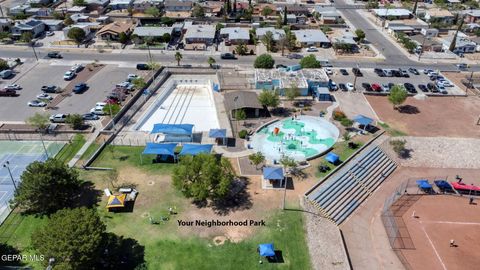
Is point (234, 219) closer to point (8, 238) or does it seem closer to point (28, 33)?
point (8, 238)

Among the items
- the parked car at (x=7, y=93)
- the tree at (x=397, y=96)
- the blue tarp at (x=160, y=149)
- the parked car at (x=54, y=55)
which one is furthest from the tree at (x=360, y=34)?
the parked car at (x=7, y=93)

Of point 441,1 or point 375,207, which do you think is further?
point 441,1

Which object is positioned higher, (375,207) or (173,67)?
(173,67)

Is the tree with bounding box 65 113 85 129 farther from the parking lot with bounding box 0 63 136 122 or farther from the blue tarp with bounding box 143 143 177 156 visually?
the blue tarp with bounding box 143 143 177 156

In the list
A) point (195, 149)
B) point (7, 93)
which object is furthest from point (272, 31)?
point (7, 93)

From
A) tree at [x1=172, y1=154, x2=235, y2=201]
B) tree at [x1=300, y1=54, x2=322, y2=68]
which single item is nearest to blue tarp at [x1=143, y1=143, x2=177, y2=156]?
tree at [x1=172, y1=154, x2=235, y2=201]

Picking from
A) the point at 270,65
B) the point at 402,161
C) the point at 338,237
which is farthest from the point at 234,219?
the point at 270,65

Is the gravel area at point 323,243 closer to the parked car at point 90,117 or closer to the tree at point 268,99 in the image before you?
the tree at point 268,99

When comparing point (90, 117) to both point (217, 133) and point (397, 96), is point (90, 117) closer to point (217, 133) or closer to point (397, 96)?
point (217, 133)
